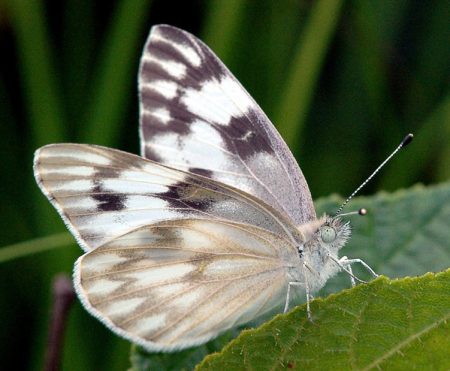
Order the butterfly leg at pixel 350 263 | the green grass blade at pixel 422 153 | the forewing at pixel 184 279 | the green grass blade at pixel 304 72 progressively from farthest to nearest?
the green grass blade at pixel 422 153 → the green grass blade at pixel 304 72 → the butterfly leg at pixel 350 263 → the forewing at pixel 184 279

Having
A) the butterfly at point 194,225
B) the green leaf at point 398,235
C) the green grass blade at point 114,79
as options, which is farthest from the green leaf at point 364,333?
the green grass blade at point 114,79

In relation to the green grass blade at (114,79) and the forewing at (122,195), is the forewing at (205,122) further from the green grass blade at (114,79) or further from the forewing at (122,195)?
the green grass blade at (114,79)

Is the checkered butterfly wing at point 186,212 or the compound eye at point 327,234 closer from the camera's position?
the checkered butterfly wing at point 186,212

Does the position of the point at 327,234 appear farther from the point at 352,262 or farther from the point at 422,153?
the point at 422,153

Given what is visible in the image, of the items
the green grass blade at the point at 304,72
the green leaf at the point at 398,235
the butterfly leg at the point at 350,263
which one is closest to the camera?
the butterfly leg at the point at 350,263

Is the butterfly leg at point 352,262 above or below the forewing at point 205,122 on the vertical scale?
below

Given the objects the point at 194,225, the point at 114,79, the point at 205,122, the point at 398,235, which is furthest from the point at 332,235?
the point at 114,79

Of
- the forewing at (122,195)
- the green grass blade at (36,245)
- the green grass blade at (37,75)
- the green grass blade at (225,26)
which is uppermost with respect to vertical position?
the green grass blade at (225,26)
